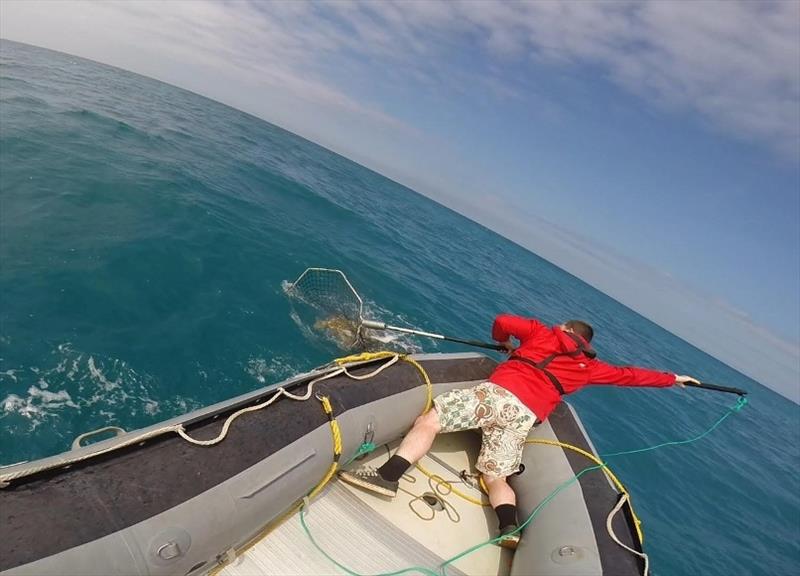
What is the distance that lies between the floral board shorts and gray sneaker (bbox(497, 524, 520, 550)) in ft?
1.59

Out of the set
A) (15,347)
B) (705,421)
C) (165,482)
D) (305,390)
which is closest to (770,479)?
(705,421)

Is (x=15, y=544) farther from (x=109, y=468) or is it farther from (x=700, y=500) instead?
(x=700, y=500)

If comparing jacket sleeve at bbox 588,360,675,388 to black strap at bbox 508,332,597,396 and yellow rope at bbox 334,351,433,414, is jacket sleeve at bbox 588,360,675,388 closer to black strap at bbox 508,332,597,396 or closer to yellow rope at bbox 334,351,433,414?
black strap at bbox 508,332,597,396

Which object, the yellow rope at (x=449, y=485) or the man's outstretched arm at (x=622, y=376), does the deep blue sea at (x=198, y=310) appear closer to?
the yellow rope at (x=449, y=485)

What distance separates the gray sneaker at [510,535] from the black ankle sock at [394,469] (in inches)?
42.1

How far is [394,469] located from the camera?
154 inches

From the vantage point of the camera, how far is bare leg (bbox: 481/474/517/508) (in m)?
4.22

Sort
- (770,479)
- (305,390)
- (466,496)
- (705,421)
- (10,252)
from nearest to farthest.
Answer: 1. (305,390)
2. (466,496)
3. (10,252)
4. (770,479)
5. (705,421)

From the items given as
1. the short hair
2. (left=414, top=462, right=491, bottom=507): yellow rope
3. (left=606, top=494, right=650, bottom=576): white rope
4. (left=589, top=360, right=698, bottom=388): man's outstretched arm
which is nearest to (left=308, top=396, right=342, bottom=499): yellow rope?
(left=414, top=462, right=491, bottom=507): yellow rope

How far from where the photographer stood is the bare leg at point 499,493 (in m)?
4.22

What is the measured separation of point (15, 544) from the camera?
2000 millimetres

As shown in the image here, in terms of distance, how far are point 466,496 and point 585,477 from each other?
1.22 meters

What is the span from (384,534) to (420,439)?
85 centimetres

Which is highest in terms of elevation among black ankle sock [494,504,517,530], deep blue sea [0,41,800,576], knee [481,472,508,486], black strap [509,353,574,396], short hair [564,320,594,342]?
short hair [564,320,594,342]
